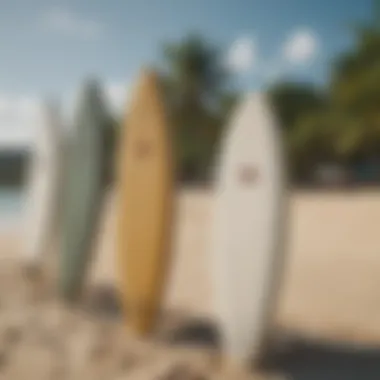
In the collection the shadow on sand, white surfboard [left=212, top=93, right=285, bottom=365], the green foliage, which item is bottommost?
the shadow on sand

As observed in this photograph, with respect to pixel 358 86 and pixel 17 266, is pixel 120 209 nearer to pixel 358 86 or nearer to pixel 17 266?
pixel 17 266

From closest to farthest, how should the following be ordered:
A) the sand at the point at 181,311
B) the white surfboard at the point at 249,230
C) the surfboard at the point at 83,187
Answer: the sand at the point at 181,311 < the white surfboard at the point at 249,230 < the surfboard at the point at 83,187

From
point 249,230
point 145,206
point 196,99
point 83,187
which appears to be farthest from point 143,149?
point 196,99

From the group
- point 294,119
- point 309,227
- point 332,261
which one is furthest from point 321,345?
point 294,119

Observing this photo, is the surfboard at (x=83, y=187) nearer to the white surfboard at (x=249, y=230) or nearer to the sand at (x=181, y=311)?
the sand at (x=181, y=311)

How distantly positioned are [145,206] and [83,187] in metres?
0.45

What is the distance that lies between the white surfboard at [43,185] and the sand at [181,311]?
0.48 feet

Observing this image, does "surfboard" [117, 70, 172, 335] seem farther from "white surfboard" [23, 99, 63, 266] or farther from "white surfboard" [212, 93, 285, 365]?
"white surfboard" [23, 99, 63, 266]

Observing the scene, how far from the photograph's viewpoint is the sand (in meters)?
2.69

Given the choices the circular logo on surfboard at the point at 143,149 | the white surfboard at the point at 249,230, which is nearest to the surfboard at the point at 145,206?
the circular logo on surfboard at the point at 143,149

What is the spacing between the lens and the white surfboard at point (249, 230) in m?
2.81

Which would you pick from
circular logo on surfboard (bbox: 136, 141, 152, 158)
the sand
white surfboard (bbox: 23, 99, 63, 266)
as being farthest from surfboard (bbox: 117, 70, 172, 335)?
white surfboard (bbox: 23, 99, 63, 266)

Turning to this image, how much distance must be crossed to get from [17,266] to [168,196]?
1.41m

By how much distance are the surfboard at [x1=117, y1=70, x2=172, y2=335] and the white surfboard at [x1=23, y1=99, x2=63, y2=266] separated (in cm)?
81
